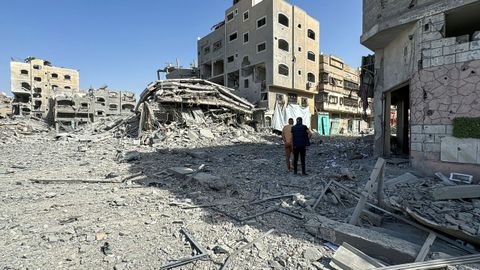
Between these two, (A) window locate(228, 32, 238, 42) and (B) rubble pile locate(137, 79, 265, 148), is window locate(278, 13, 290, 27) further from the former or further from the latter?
(B) rubble pile locate(137, 79, 265, 148)

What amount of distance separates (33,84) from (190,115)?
52.5 meters

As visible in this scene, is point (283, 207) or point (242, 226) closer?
point (242, 226)

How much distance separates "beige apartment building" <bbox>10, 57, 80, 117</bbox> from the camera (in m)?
50.5

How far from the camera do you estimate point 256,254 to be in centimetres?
339

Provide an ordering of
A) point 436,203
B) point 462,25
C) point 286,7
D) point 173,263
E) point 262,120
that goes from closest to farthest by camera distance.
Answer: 1. point 173,263
2. point 436,203
3. point 462,25
4. point 262,120
5. point 286,7

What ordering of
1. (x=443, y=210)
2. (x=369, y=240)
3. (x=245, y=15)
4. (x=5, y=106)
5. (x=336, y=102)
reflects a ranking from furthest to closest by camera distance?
(x=5, y=106) → (x=336, y=102) → (x=245, y=15) → (x=443, y=210) → (x=369, y=240)

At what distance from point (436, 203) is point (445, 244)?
123 centimetres

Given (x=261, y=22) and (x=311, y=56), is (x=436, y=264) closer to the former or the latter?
(x=261, y=22)

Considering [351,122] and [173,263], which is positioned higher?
[351,122]

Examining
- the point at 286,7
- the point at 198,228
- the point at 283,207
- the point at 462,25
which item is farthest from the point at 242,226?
the point at 286,7

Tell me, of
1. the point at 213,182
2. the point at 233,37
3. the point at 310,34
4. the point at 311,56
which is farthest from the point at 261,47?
the point at 213,182

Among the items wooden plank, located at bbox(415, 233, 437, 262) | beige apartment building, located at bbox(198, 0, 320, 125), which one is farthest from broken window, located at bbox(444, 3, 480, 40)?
beige apartment building, located at bbox(198, 0, 320, 125)

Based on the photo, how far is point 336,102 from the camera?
3653 cm

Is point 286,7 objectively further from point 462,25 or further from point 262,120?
point 462,25
